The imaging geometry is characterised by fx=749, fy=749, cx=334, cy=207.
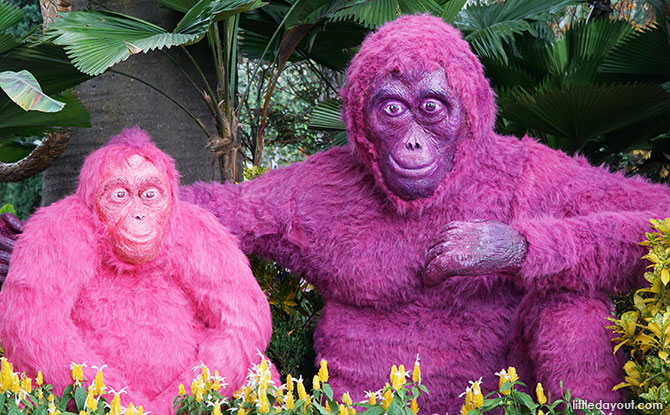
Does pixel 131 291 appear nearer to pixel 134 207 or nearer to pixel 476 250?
pixel 134 207

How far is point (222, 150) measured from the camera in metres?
3.29

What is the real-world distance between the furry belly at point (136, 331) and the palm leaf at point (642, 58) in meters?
2.71

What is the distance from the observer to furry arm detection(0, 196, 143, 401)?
2.00 meters

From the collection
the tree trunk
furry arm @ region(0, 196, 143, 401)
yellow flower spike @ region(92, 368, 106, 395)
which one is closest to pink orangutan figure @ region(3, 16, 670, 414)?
furry arm @ region(0, 196, 143, 401)

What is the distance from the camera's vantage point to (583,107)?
11.6 feet

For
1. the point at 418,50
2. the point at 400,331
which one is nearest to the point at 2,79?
the point at 418,50

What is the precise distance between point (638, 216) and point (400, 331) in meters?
0.83

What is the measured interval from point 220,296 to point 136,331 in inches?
10.3

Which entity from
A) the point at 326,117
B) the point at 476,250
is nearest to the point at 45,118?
the point at 326,117

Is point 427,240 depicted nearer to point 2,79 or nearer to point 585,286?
point 585,286

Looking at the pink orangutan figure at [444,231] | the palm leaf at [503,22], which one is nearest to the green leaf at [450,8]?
the palm leaf at [503,22]

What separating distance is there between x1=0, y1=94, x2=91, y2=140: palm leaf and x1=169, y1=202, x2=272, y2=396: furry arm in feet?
3.60

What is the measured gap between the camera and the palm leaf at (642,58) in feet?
12.0

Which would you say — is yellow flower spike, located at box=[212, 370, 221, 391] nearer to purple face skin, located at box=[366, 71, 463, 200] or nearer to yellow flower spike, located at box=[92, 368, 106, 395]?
yellow flower spike, located at box=[92, 368, 106, 395]
